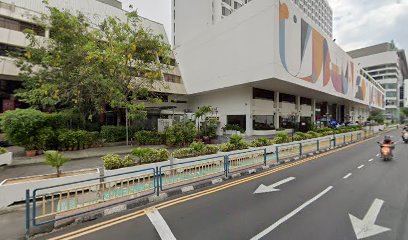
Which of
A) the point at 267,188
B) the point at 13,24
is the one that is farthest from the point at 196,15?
the point at 267,188

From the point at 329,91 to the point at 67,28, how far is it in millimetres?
37319

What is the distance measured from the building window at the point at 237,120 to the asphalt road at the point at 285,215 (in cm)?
2048

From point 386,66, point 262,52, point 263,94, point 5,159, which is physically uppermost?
point 386,66

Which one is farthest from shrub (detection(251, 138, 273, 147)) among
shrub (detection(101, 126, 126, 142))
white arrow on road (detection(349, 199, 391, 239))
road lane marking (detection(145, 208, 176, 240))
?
shrub (detection(101, 126, 126, 142))

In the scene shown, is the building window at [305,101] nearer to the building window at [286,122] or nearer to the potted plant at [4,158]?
the building window at [286,122]

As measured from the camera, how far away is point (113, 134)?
61.3 feet

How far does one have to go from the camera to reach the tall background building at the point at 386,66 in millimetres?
80188

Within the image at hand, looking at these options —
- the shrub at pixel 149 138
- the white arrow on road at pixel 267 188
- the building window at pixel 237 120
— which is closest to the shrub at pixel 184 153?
the white arrow on road at pixel 267 188

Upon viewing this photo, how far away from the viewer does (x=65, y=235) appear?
14.2ft

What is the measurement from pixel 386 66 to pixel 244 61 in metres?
93.9

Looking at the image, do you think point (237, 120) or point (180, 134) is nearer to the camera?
point (180, 134)

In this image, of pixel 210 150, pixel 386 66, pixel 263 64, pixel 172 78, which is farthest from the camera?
pixel 386 66

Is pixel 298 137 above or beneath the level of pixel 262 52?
beneath

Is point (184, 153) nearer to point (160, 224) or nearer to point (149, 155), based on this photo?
point (149, 155)
